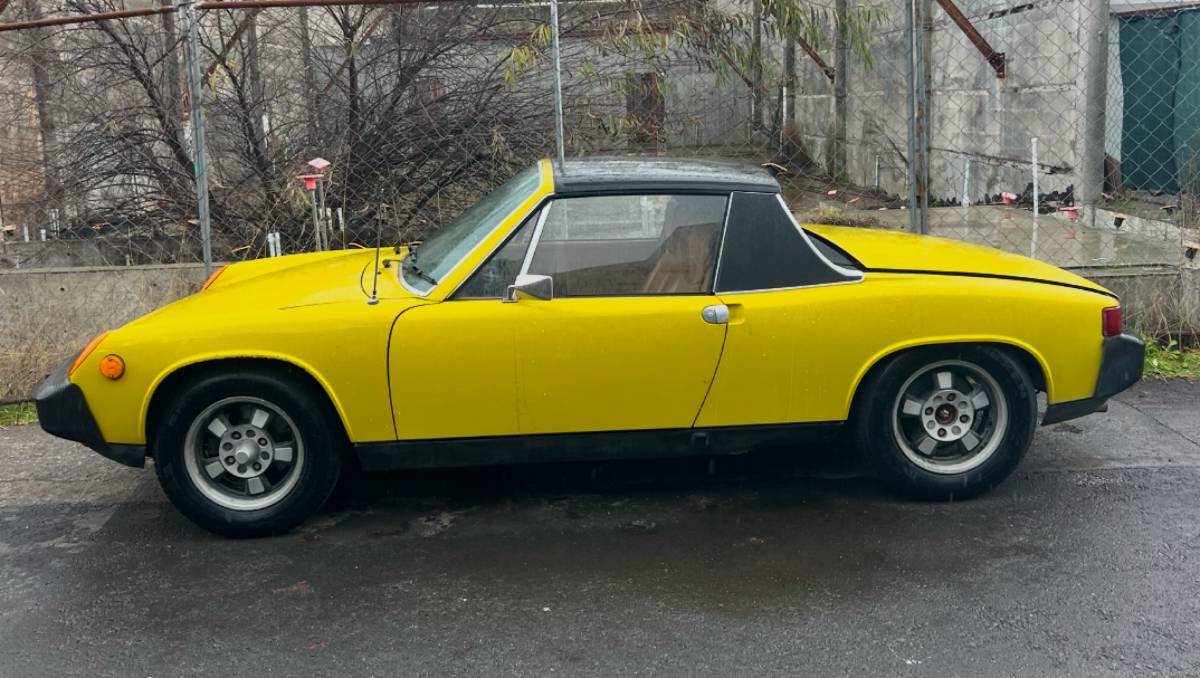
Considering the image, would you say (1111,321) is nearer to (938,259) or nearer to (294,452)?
(938,259)

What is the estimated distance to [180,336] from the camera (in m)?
4.49

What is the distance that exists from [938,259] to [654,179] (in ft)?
4.46

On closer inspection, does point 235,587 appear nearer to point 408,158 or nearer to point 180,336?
point 180,336

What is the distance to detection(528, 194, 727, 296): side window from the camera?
183 inches

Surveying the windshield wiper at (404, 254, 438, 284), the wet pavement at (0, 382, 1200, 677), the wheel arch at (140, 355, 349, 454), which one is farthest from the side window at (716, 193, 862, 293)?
the wheel arch at (140, 355, 349, 454)

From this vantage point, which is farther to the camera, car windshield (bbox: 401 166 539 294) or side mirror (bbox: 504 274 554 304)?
car windshield (bbox: 401 166 539 294)

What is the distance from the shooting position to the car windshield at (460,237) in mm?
4734

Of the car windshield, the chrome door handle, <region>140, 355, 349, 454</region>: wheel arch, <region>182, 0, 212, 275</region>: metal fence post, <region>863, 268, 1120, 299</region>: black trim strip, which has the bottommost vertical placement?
<region>140, 355, 349, 454</region>: wheel arch

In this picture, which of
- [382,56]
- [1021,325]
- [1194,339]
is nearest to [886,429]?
[1021,325]

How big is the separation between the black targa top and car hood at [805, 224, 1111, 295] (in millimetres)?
549

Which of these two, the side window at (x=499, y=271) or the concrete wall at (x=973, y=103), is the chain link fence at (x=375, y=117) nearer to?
the concrete wall at (x=973, y=103)

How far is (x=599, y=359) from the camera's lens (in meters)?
4.57

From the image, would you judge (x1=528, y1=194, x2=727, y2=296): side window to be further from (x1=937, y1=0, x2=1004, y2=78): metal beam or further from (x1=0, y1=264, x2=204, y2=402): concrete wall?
(x1=937, y1=0, x2=1004, y2=78): metal beam

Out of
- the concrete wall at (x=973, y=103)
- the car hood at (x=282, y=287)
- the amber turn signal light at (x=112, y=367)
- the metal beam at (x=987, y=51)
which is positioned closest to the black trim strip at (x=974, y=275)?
the car hood at (x=282, y=287)
